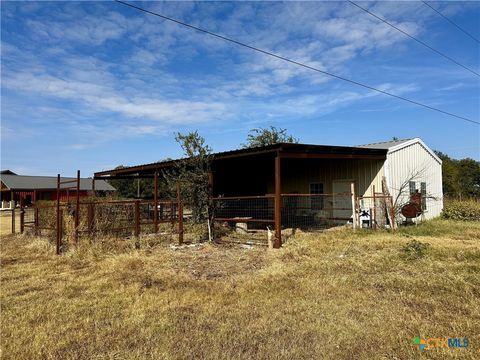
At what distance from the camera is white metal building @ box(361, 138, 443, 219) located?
15.3 m

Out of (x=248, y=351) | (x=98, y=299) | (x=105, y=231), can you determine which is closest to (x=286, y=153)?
(x=105, y=231)

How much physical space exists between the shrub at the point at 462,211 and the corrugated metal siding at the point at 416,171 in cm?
A: 43

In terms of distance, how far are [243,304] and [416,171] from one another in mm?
14582

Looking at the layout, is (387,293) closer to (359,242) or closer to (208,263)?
(208,263)

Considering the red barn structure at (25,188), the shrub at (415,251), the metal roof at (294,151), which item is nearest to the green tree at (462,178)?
the metal roof at (294,151)

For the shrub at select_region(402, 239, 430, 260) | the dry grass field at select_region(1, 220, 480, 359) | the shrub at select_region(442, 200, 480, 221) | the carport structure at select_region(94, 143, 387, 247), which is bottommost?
the dry grass field at select_region(1, 220, 480, 359)

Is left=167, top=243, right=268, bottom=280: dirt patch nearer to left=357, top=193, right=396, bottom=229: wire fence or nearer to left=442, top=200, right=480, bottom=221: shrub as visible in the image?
left=357, top=193, right=396, bottom=229: wire fence

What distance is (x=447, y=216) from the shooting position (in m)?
18.1

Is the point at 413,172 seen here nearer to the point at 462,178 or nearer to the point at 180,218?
the point at 180,218

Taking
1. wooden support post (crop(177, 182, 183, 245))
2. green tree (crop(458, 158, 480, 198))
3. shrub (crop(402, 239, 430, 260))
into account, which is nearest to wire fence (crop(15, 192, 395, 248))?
wooden support post (crop(177, 182, 183, 245))

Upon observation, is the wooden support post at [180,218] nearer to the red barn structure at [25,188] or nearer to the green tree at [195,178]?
the green tree at [195,178]

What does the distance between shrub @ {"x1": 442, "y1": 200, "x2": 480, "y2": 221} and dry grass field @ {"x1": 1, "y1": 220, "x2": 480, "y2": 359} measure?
1042cm

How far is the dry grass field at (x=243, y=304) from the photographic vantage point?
370 cm

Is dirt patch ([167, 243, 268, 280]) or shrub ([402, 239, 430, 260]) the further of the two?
shrub ([402, 239, 430, 260])
